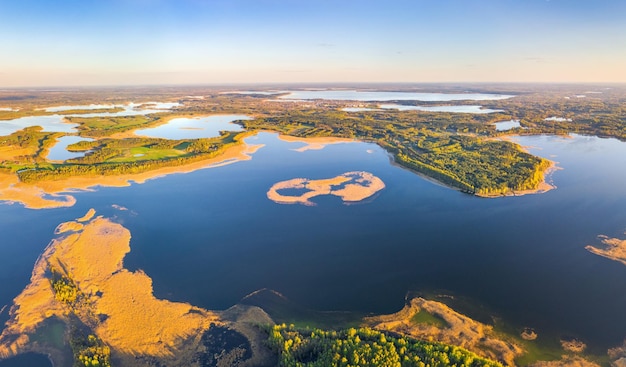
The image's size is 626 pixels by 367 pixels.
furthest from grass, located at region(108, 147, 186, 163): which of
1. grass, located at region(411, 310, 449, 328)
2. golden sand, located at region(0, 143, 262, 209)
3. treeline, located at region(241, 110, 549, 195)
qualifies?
grass, located at region(411, 310, 449, 328)

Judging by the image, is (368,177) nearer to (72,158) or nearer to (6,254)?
(6,254)

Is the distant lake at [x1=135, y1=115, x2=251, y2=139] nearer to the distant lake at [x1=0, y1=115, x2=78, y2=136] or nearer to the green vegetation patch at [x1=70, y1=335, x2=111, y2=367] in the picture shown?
the distant lake at [x1=0, y1=115, x2=78, y2=136]

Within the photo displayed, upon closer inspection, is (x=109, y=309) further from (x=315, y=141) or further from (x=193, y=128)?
(x=193, y=128)

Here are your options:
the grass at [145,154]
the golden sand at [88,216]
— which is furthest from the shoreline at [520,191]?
the golden sand at [88,216]

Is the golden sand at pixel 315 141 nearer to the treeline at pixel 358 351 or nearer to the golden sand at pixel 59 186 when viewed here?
the golden sand at pixel 59 186

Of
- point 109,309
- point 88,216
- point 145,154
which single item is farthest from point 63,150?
point 109,309
